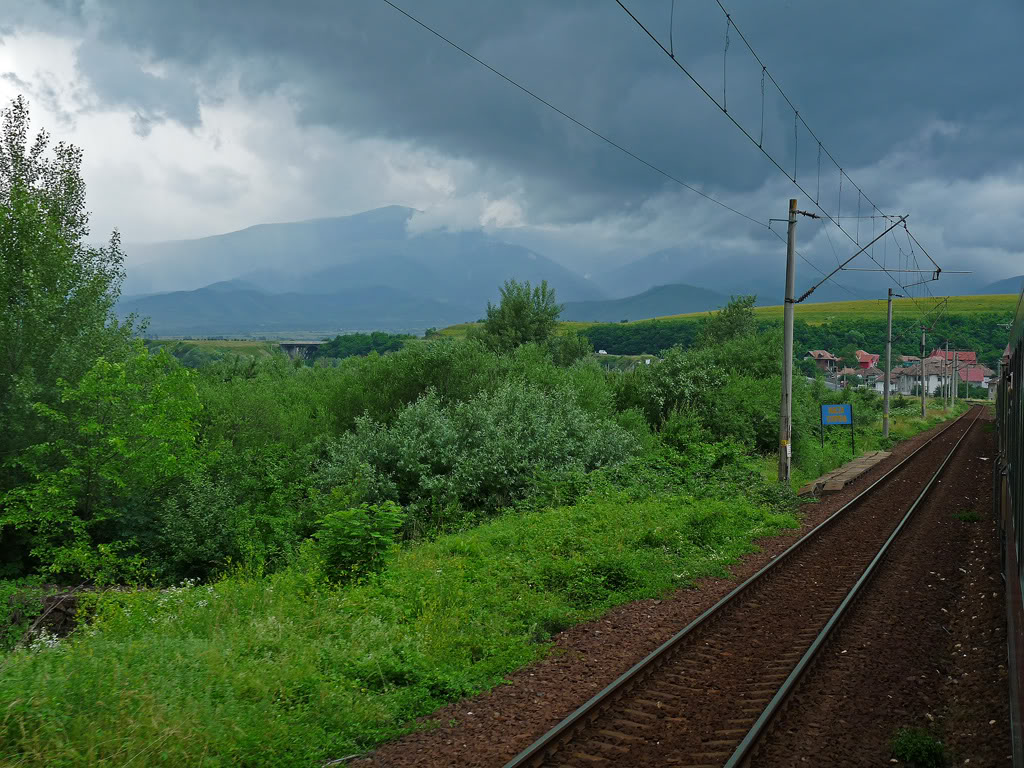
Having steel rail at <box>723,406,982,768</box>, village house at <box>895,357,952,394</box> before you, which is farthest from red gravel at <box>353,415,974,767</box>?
village house at <box>895,357,952,394</box>

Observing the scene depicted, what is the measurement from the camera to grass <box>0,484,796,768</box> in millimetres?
6559

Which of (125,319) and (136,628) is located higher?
(125,319)

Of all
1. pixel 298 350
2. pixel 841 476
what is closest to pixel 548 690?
pixel 841 476

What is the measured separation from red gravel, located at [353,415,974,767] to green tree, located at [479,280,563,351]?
151 ft

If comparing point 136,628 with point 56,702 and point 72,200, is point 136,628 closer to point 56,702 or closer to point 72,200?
point 56,702

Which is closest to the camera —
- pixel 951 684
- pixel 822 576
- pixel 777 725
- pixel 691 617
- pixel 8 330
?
pixel 777 725

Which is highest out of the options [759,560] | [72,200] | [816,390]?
[72,200]

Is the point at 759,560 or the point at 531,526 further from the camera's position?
the point at 531,526

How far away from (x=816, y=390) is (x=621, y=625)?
152 ft

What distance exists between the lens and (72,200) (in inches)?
1145

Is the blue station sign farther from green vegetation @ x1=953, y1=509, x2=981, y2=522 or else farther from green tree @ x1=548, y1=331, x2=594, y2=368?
green tree @ x1=548, y1=331, x2=594, y2=368

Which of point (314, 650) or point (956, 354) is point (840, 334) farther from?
point (314, 650)

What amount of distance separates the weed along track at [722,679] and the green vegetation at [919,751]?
1.18 meters

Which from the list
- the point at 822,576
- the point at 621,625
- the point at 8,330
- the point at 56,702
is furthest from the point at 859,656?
the point at 8,330
